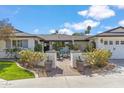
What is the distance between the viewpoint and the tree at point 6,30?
78.2 feet

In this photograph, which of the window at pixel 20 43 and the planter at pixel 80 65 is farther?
the window at pixel 20 43

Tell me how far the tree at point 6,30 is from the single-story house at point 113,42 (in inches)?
315

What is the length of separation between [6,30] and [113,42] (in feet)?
33.2

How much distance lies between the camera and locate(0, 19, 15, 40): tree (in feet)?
78.2

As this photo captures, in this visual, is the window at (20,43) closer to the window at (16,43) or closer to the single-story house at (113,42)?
the window at (16,43)

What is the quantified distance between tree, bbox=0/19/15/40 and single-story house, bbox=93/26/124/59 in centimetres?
799

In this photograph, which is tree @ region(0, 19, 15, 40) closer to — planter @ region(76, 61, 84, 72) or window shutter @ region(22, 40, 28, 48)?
window shutter @ region(22, 40, 28, 48)

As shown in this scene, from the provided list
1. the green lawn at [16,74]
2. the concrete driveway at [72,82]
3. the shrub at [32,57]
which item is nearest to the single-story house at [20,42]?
the shrub at [32,57]

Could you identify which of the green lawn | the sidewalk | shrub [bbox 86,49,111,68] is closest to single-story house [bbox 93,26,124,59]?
shrub [bbox 86,49,111,68]

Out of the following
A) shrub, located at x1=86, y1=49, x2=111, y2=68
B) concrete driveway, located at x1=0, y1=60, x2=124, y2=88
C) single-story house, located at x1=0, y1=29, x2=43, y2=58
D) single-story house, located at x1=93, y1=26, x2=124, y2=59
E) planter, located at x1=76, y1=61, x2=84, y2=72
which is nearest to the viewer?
concrete driveway, located at x1=0, y1=60, x2=124, y2=88

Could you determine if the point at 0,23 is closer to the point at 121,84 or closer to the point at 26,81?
the point at 26,81

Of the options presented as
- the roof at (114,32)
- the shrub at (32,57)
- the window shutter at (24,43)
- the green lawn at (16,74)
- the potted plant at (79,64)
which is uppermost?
the roof at (114,32)

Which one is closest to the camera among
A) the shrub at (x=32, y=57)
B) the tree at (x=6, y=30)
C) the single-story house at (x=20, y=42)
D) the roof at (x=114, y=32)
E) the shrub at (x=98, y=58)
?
the shrub at (x=98, y=58)

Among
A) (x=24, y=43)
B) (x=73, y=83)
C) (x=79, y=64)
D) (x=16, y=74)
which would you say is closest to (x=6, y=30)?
(x=24, y=43)
